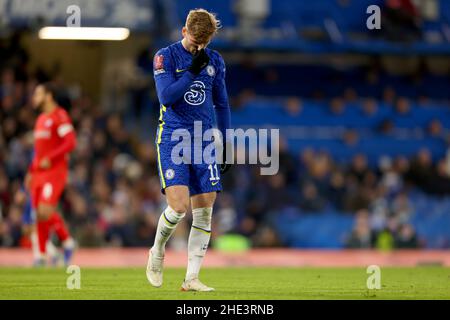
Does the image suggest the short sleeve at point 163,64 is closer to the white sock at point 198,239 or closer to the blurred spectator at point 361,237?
the white sock at point 198,239

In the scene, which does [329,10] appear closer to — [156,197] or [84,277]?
[156,197]

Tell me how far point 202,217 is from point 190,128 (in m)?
0.85

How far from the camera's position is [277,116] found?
25.1 metres

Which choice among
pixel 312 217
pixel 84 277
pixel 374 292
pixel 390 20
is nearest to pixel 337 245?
pixel 312 217

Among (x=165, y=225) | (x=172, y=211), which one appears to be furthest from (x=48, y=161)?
(x=172, y=211)

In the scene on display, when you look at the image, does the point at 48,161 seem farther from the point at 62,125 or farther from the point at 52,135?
the point at 62,125

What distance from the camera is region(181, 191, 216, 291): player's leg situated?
9547 millimetres

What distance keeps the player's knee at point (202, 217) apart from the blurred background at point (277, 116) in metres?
8.75

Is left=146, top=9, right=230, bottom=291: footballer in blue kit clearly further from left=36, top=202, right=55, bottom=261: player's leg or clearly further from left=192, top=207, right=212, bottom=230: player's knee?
left=36, top=202, right=55, bottom=261: player's leg

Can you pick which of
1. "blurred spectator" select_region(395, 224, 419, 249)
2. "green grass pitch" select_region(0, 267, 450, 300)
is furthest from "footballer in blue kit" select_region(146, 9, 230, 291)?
"blurred spectator" select_region(395, 224, 419, 249)

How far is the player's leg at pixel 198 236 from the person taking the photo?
376 inches

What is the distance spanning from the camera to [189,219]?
813 inches

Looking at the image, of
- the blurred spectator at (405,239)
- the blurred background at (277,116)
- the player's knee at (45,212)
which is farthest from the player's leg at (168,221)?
the blurred spectator at (405,239)
